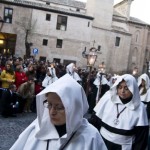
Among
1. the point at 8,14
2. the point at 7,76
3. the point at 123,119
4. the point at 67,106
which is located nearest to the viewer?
the point at 67,106

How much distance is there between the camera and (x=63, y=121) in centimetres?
248

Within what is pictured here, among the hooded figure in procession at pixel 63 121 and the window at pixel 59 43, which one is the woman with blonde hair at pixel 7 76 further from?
the window at pixel 59 43

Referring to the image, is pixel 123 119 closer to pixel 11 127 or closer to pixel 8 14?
pixel 11 127

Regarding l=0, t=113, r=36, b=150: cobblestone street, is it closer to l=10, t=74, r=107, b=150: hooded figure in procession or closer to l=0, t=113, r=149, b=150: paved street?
l=0, t=113, r=149, b=150: paved street

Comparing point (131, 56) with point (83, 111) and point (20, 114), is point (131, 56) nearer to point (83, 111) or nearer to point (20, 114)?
point (20, 114)

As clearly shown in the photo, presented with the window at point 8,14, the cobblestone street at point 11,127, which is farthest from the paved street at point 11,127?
the window at point 8,14

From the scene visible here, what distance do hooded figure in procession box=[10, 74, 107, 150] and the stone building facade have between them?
35672 mm

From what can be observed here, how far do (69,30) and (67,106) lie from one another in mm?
39644

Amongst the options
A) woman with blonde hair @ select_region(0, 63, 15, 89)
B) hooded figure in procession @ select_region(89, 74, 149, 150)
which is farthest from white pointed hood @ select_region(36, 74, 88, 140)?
woman with blonde hair @ select_region(0, 63, 15, 89)

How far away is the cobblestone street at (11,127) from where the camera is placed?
767 centimetres

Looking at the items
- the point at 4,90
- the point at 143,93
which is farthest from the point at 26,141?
the point at 4,90

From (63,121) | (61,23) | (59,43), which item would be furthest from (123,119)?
(59,43)

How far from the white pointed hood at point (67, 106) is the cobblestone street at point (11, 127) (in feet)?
16.1

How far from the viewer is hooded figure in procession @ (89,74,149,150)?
14.0 ft
